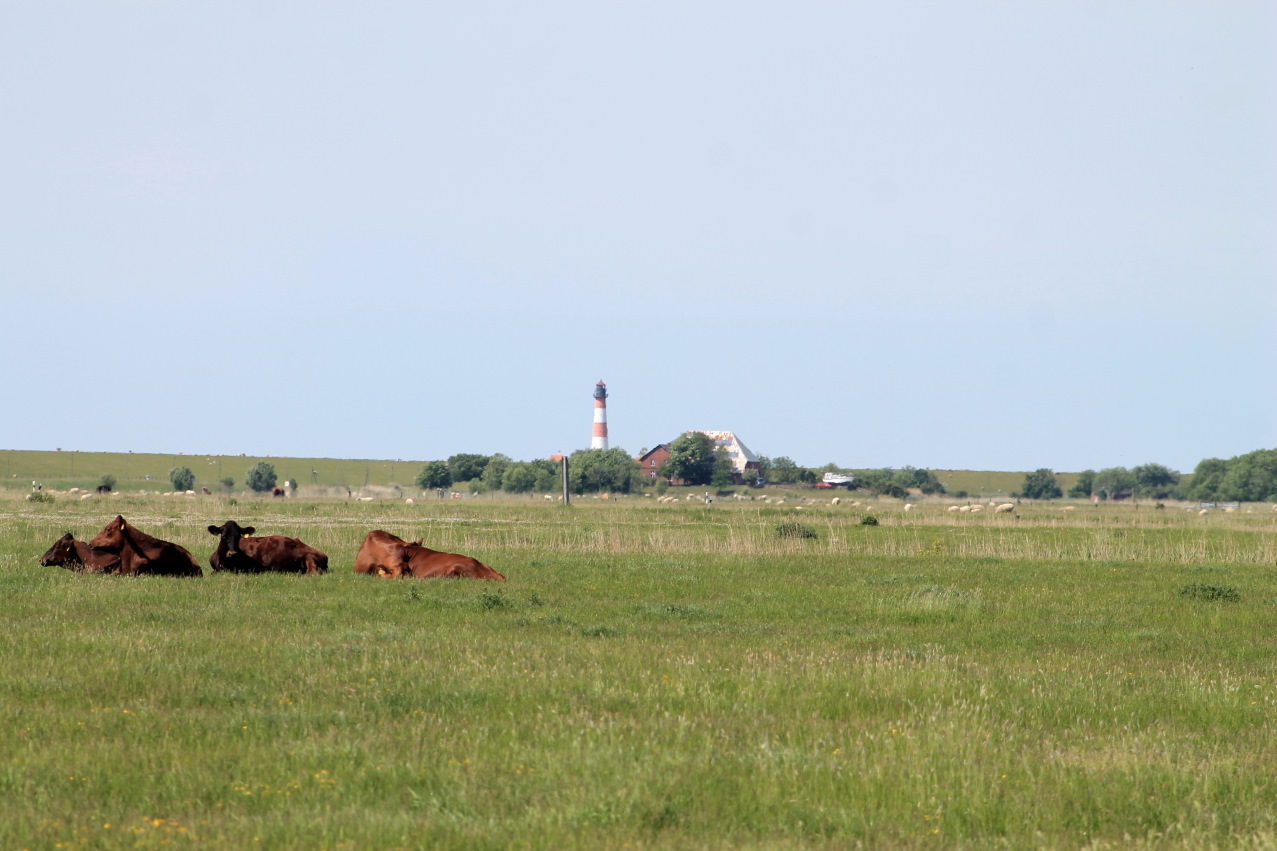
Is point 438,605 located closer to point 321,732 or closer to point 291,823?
point 321,732

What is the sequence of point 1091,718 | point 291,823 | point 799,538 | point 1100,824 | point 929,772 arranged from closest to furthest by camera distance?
1. point 291,823
2. point 1100,824
3. point 929,772
4. point 1091,718
5. point 799,538

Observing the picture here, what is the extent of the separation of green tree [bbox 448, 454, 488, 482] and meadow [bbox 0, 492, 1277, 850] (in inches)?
5000

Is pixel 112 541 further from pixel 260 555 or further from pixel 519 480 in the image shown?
pixel 519 480

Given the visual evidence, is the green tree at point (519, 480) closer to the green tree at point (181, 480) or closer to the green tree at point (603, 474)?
the green tree at point (603, 474)

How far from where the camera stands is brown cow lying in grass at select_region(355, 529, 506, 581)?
62.8 ft

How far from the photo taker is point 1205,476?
16225 cm

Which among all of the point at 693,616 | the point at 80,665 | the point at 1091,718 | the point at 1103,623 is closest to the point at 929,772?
the point at 1091,718

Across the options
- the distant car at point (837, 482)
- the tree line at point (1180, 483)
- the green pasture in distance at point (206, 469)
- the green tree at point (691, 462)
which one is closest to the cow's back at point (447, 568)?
A: the green pasture in distance at point (206, 469)

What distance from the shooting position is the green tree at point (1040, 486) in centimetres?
17175

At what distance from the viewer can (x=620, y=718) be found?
8.27m

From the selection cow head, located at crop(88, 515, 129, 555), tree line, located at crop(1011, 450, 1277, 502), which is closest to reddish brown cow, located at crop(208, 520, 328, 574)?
cow head, located at crop(88, 515, 129, 555)

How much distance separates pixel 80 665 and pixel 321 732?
3.36 metres

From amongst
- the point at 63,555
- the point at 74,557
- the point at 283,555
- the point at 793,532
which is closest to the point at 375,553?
the point at 283,555

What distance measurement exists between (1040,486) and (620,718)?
174016 mm
